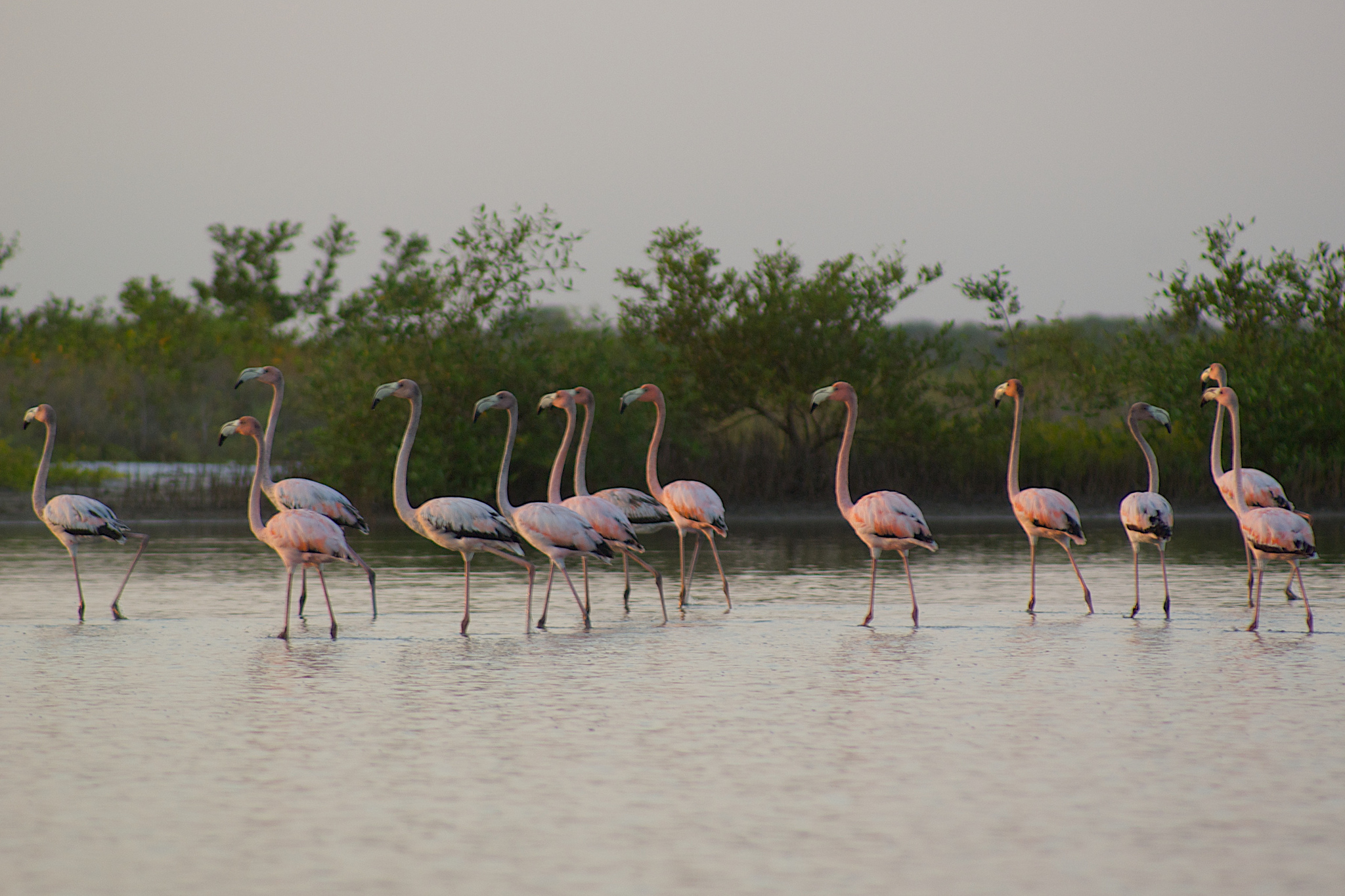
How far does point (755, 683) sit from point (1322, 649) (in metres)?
3.94

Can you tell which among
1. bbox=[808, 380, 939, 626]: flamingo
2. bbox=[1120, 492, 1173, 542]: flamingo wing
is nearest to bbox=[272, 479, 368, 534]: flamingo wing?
bbox=[808, 380, 939, 626]: flamingo

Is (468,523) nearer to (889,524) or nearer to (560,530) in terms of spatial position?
(560,530)

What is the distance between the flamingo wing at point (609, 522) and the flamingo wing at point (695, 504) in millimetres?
877

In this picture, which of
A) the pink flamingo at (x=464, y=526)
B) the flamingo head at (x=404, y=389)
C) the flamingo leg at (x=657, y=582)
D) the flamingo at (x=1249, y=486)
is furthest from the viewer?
the flamingo at (x=1249, y=486)

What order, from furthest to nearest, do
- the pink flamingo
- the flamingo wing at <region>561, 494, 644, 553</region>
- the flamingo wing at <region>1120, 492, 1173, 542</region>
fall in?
the flamingo wing at <region>561, 494, 644, 553</region>
the flamingo wing at <region>1120, 492, 1173, 542</region>
the pink flamingo

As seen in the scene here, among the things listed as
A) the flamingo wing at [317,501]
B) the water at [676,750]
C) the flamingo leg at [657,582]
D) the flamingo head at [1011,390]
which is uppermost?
the flamingo head at [1011,390]

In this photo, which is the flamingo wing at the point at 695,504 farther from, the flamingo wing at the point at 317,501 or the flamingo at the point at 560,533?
the flamingo wing at the point at 317,501

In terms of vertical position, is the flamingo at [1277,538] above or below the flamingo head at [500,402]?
below

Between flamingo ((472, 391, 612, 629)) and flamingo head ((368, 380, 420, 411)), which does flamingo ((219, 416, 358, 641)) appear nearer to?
flamingo ((472, 391, 612, 629))

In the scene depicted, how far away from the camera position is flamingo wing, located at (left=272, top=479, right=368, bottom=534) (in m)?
12.8

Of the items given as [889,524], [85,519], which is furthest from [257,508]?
[889,524]

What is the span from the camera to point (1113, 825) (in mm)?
5191

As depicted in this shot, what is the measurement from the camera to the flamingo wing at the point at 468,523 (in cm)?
1105

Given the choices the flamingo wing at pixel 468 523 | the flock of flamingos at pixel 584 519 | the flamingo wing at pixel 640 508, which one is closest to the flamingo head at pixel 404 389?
the flock of flamingos at pixel 584 519
